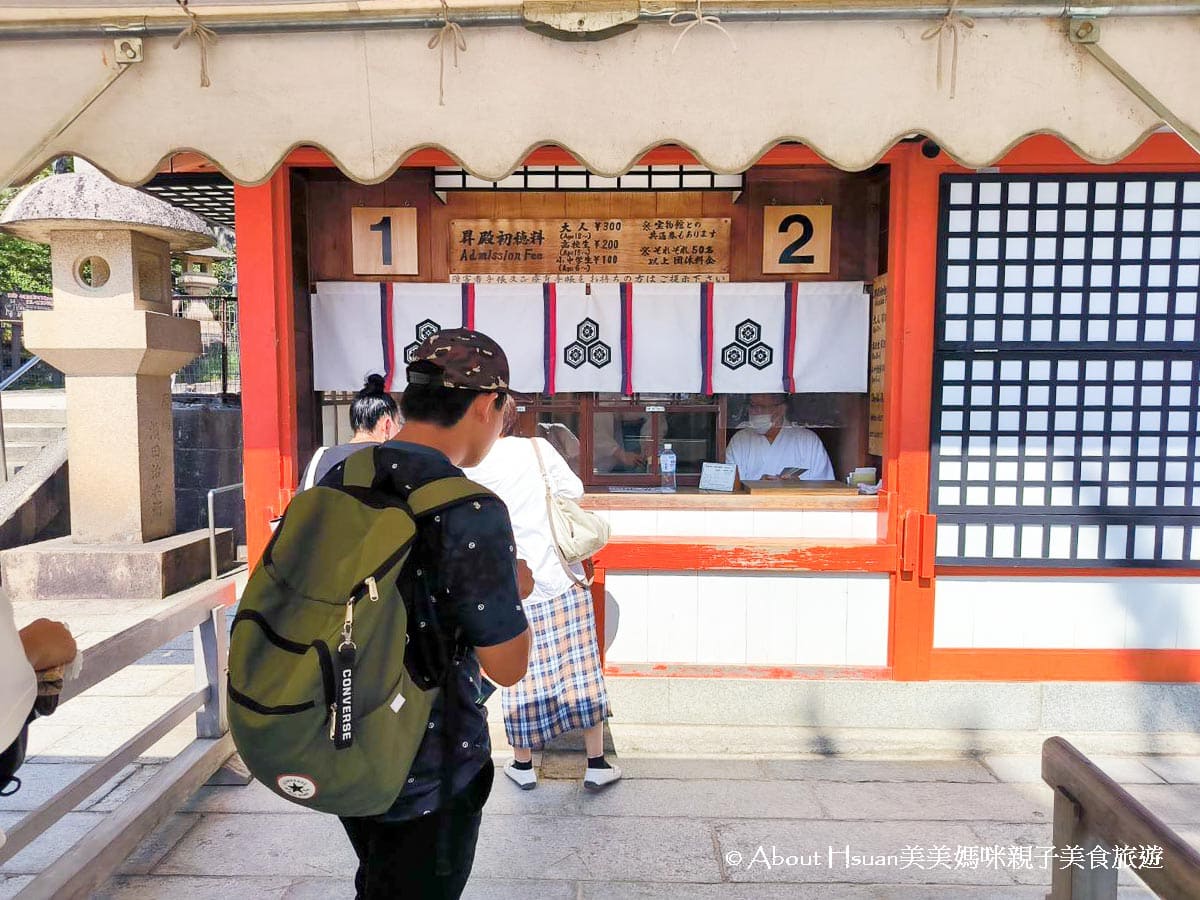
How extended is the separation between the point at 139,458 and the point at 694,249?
242 inches

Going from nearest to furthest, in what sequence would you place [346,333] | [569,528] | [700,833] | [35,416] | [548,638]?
[700,833] → [569,528] → [548,638] → [346,333] → [35,416]

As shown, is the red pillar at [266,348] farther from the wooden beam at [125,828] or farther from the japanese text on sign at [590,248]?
the wooden beam at [125,828]

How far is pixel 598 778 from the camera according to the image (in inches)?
162

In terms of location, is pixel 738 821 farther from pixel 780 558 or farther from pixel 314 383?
pixel 314 383

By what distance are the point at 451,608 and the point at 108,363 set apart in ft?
25.2

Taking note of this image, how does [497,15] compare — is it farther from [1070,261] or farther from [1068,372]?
[1068,372]

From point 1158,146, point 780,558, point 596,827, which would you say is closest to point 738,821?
point 596,827

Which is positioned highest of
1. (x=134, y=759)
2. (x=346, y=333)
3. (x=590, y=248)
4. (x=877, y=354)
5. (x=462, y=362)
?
(x=590, y=248)

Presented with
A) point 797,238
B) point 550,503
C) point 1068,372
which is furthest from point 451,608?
point 797,238

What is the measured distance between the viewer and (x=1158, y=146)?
4430 millimetres

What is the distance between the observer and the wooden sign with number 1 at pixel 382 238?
214 inches

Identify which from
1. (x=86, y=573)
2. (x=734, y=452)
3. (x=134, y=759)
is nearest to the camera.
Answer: (x=134, y=759)

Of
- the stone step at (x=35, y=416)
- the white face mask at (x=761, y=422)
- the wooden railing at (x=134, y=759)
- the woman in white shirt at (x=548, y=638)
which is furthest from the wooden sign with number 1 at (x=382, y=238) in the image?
the stone step at (x=35, y=416)

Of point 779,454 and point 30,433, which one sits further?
point 30,433
